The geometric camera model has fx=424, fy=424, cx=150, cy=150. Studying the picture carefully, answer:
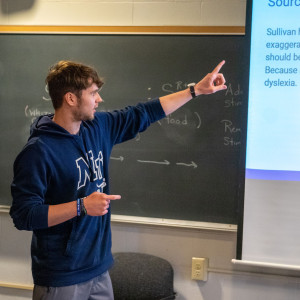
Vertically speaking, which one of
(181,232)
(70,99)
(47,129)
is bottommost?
(181,232)

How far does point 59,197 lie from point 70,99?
400 millimetres

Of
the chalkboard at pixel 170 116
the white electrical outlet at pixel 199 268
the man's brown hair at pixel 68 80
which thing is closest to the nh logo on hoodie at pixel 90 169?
the man's brown hair at pixel 68 80

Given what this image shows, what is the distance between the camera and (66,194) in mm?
1700

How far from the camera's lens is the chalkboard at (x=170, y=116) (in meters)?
2.42

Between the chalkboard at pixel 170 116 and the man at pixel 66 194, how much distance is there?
2.30ft

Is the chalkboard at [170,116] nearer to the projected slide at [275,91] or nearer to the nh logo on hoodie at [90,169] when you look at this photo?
the projected slide at [275,91]

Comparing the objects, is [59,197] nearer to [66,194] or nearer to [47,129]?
[66,194]

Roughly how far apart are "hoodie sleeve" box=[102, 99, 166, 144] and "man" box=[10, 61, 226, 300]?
18cm

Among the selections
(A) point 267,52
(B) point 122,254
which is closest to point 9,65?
(B) point 122,254

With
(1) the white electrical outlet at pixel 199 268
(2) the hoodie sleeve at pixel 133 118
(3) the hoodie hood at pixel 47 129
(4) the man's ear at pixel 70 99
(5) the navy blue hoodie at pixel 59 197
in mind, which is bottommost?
(1) the white electrical outlet at pixel 199 268

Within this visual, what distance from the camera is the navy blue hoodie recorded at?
1576 millimetres

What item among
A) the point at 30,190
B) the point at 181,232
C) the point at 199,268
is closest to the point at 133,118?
the point at 30,190

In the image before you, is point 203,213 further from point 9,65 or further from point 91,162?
point 9,65

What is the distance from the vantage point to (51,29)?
2604mm
